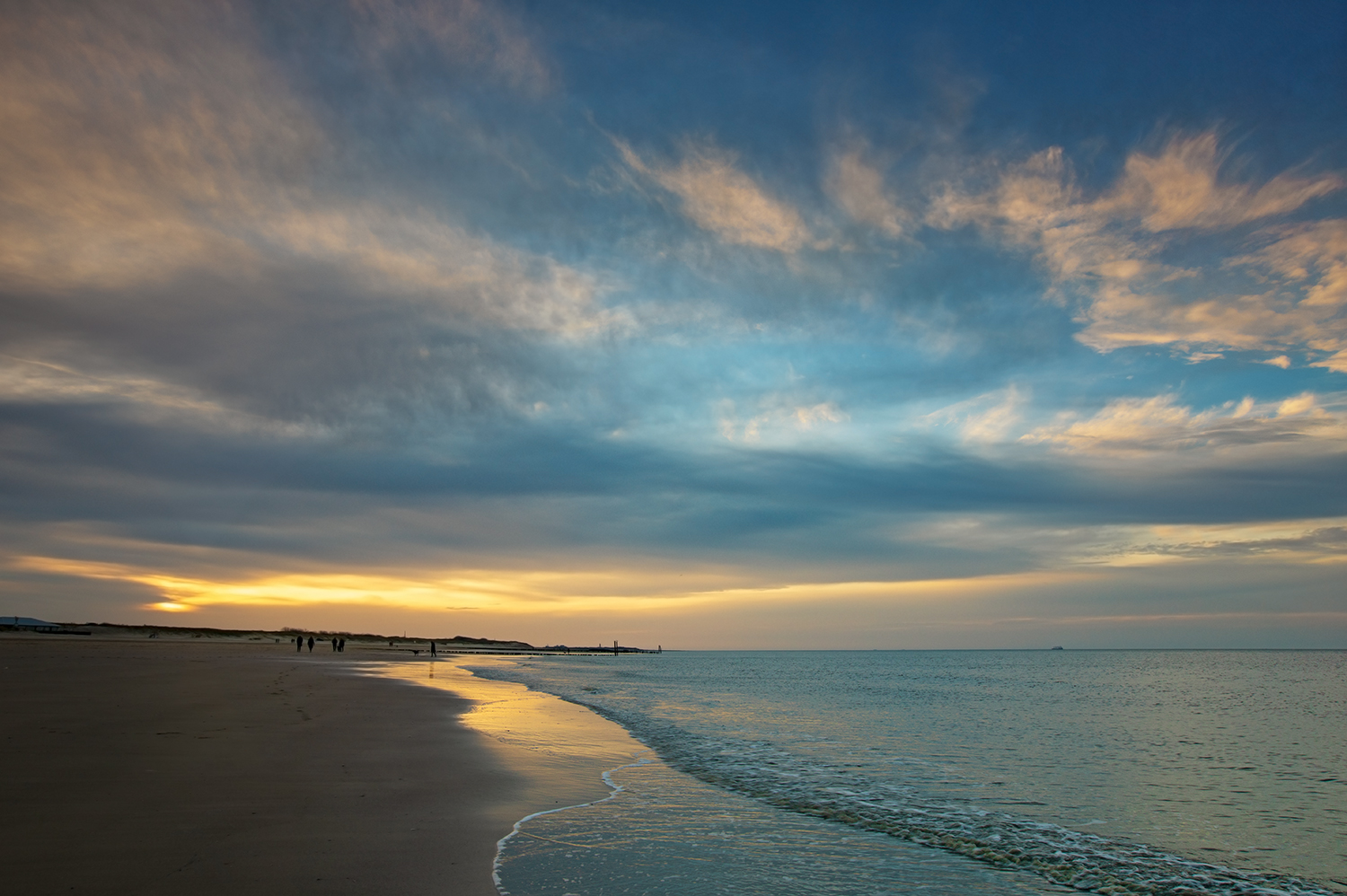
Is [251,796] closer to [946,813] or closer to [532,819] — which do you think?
[532,819]

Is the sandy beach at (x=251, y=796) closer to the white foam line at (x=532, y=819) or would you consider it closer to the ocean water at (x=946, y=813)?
the white foam line at (x=532, y=819)

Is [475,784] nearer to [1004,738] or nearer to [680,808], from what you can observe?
[680,808]

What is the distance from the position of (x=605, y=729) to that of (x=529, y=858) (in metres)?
15.4

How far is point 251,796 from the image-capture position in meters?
10.1

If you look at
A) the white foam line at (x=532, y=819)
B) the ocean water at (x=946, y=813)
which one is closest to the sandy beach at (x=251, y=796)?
the white foam line at (x=532, y=819)

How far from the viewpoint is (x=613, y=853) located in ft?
29.3

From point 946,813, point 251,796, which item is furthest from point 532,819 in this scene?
point 946,813

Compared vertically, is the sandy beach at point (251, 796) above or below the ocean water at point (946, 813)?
above

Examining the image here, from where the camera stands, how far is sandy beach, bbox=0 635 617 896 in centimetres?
707

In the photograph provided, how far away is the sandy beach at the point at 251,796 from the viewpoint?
7.07 meters

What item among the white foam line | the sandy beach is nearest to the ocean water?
the white foam line

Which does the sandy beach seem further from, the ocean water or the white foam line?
the ocean water

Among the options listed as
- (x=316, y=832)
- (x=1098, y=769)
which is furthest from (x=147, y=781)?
(x=1098, y=769)

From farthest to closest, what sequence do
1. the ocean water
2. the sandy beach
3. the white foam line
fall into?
the ocean water → the white foam line → the sandy beach
